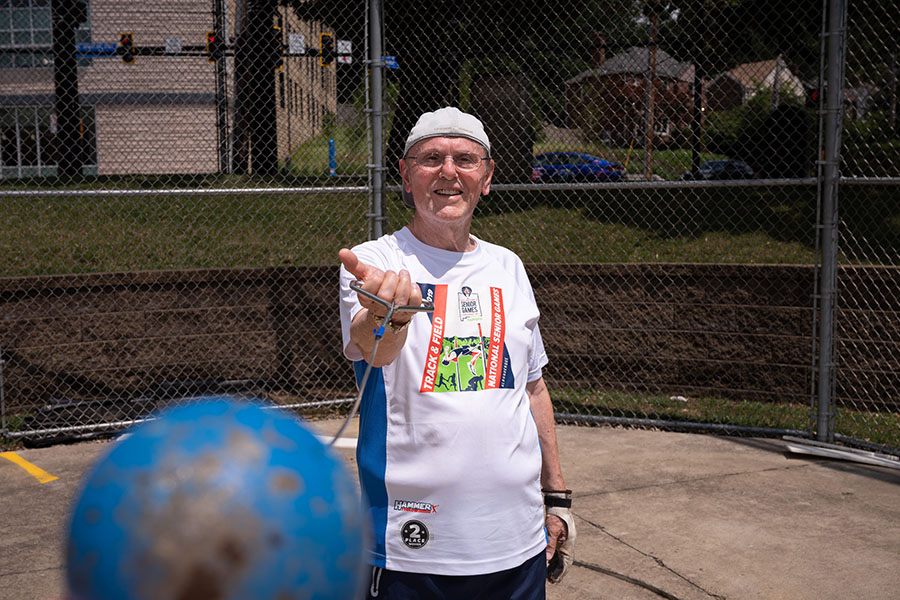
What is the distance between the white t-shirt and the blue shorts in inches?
1.4

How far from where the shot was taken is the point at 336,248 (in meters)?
9.94

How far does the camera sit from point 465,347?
7.54 feet

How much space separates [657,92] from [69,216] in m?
7.61

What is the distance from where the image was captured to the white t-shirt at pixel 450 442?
221cm

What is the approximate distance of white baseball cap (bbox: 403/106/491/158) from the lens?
8.09 feet

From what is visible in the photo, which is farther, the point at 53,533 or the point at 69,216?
the point at 69,216

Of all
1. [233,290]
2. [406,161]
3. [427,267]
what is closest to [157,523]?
[427,267]

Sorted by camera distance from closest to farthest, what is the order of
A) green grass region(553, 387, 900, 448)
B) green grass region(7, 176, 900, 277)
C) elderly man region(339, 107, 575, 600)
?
elderly man region(339, 107, 575, 600), green grass region(553, 387, 900, 448), green grass region(7, 176, 900, 277)

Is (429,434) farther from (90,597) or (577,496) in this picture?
(577,496)

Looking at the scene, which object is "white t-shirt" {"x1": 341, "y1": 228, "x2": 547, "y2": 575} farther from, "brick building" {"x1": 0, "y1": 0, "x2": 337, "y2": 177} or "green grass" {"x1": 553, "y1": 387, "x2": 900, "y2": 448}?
"brick building" {"x1": 0, "y1": 0, "x2": 337, "y2": 177}

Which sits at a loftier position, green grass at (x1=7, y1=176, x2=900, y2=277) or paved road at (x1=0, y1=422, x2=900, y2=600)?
green grass at (x1=7, y1=176, x2=900, y2=277)

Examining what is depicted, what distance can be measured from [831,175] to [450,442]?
5106 millimetres

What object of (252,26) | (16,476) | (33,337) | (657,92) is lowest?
(16,476)

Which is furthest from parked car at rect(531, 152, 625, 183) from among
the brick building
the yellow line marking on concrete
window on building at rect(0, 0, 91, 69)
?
window on building at rect(0, 0, 91, 69)
